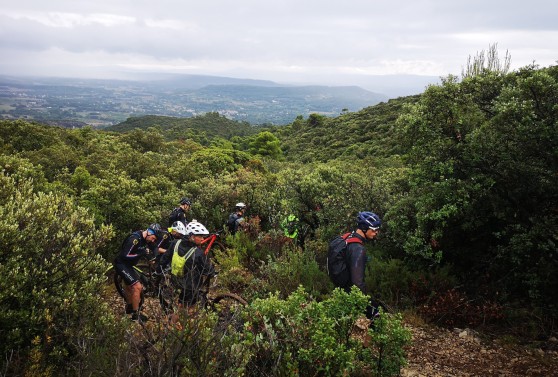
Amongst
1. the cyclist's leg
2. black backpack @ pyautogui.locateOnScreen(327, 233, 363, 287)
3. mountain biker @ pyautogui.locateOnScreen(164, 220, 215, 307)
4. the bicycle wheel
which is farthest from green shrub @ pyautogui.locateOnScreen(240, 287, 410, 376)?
the cyclist's leg

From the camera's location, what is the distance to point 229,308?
5.11 metres

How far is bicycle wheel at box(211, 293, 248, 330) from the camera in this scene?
4.04 meters

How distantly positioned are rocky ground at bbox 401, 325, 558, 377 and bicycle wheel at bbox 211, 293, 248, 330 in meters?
2.22

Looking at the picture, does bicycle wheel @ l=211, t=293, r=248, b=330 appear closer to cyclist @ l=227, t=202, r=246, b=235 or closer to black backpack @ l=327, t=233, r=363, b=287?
black backpack @ l=327, t=233, r=363, b=287

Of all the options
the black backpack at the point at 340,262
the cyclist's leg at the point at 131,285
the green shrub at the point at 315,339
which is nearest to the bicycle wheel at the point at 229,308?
the green shrub at the point at 315,339

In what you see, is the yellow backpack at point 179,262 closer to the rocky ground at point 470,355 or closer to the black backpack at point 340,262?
the rocky ground at point 470,355

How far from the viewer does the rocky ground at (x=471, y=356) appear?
16.0 feet

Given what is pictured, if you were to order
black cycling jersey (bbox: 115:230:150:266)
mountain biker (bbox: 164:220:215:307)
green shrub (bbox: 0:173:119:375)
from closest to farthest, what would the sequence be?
green shrub (bbox: 0:173:119:375), mountain biker (bbox: 164:220:215:307), black cycling jersey (bbox: 115:230:150:266)

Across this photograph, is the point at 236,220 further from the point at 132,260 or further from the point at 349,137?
the point at 349,137

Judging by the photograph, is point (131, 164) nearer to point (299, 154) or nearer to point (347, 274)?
point (347, 274)

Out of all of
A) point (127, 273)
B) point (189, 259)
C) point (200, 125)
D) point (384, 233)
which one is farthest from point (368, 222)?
point (200, 125)

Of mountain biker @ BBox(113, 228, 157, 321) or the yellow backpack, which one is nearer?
the yellow backpack

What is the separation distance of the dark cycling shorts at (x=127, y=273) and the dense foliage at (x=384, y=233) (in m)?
0.53

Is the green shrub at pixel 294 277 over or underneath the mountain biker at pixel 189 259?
underneath
